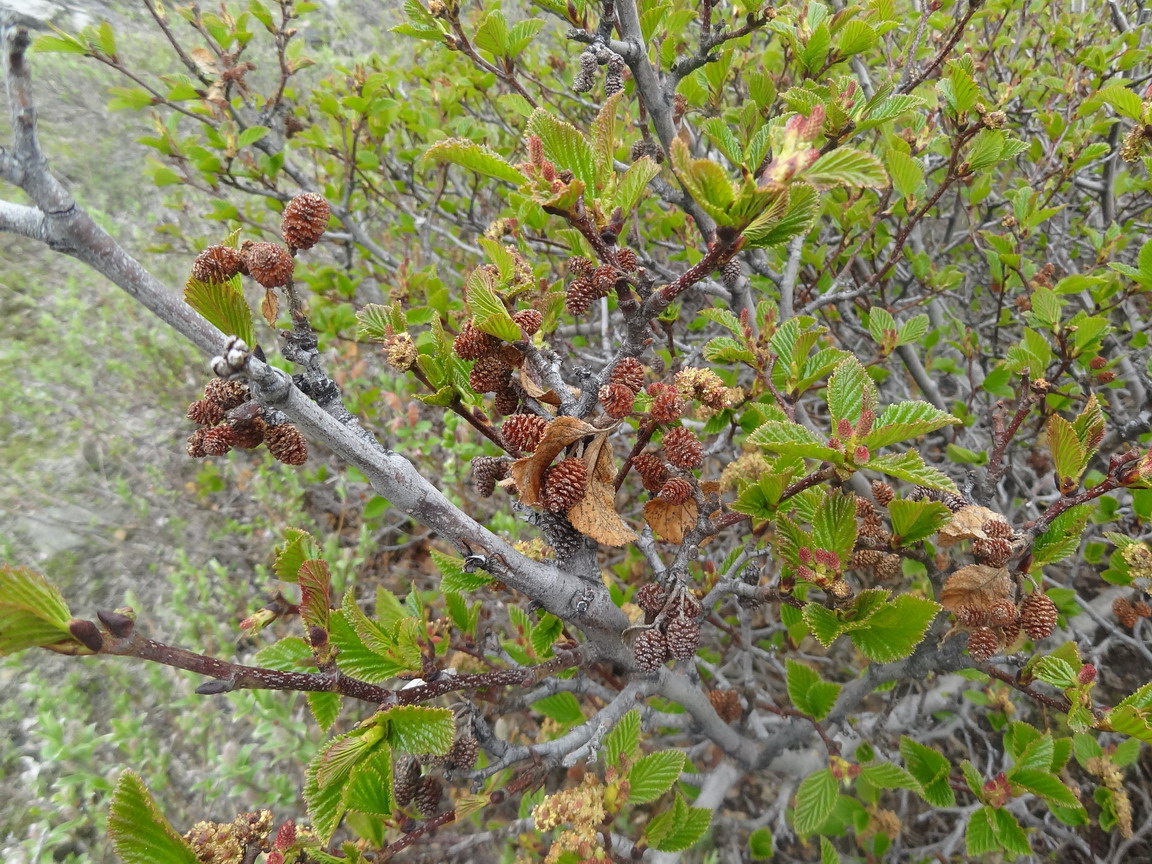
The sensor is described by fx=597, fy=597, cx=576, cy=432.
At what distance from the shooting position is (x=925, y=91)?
5.89ft

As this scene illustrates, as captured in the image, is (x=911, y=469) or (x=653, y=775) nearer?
(x=911, y=469)

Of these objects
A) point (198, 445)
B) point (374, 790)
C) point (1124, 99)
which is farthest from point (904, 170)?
point (374, 790)

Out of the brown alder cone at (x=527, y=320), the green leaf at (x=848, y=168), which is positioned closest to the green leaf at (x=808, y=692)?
the brown alder cone at (x=527, y=320)

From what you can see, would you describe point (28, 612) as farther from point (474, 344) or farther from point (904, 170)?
point (904, 170)

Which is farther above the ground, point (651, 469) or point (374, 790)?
point (651, 469)

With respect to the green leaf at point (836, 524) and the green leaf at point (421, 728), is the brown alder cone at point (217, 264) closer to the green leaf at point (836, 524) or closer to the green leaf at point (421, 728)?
the green leaf at point (421, 728)

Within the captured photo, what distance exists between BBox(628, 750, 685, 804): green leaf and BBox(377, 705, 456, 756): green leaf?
0.68m

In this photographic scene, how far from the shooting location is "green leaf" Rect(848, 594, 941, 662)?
0.99 metres

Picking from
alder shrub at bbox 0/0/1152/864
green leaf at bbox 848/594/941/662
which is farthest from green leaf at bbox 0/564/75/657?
green leaf at bbox 848/594/941/662

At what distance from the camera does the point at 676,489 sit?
3.37 ft

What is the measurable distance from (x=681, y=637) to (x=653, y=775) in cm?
53

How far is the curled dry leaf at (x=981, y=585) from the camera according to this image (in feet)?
3.57

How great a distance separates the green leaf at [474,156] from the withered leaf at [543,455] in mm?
351

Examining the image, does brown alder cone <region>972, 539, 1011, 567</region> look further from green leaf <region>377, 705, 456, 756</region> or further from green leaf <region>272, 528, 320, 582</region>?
green leaf <region>272, 528, 320, 582</region>
